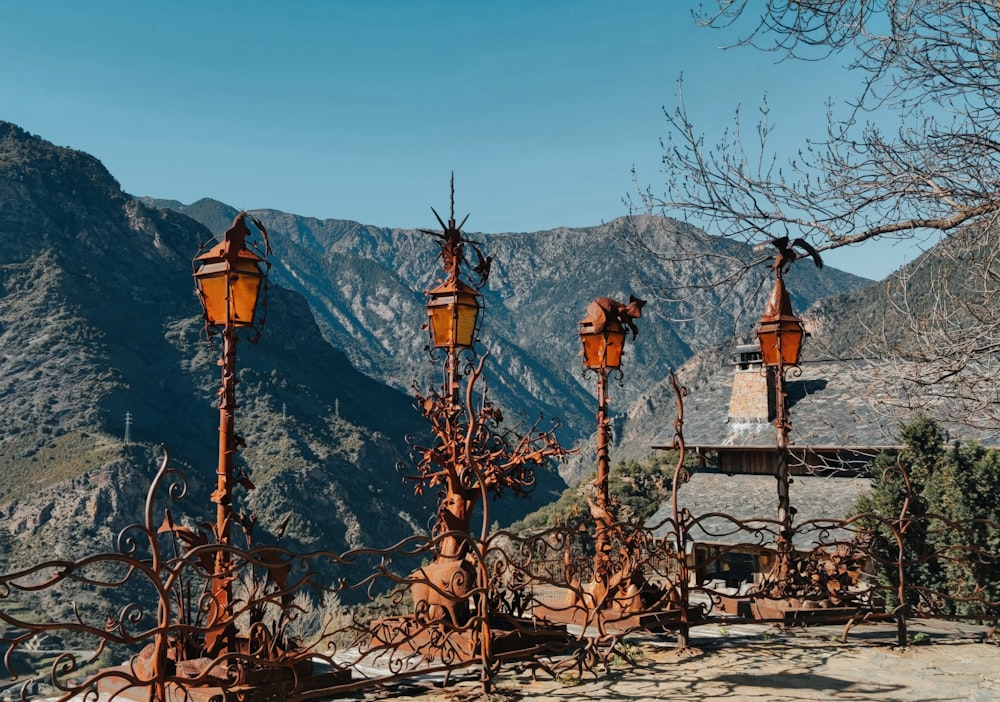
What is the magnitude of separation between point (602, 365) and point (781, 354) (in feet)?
6.67

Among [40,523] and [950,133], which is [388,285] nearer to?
[40,523]

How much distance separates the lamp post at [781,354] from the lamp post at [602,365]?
1.70 meters

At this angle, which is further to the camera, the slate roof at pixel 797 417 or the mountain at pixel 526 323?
the mountain at pixel 526 323

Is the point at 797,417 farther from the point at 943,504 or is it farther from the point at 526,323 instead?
the point at 526,323

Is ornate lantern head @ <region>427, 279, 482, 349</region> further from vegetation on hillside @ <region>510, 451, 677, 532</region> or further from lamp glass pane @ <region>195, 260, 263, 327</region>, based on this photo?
vegetation on hillside @ <region>510, 451, 677, 532</region>

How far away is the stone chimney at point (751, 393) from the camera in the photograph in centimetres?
2870

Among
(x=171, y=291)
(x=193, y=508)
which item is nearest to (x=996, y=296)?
(x=193, y=508)

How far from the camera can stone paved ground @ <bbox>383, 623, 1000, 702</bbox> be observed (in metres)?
6.09

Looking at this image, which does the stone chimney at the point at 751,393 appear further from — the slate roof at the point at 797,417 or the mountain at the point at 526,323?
the mountain at the point at 526,323

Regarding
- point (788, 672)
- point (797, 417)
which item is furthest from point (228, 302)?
point (797, 417)

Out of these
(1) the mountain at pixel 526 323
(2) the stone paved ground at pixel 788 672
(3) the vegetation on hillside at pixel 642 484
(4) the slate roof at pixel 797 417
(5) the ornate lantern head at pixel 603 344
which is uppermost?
(1) the mountain at pixel 526 323

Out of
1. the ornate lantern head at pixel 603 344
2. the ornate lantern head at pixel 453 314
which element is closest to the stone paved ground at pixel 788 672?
the ornate lantern head at pixel 603 344

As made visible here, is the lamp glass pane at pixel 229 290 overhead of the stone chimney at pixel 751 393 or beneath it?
overhead

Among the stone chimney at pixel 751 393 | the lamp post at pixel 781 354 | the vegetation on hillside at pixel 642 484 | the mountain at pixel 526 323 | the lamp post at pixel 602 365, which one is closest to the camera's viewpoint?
the lamp post at pixel 602 365
